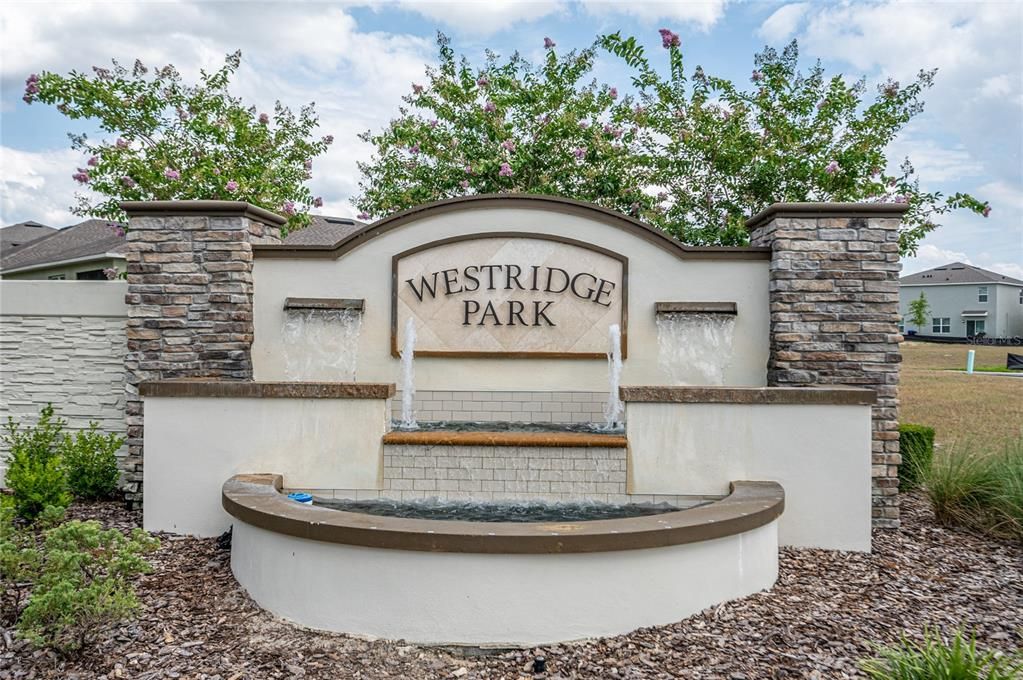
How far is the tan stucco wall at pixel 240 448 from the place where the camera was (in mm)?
5461

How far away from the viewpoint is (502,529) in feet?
12.8

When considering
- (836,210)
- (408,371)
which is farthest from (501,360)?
(836,210)

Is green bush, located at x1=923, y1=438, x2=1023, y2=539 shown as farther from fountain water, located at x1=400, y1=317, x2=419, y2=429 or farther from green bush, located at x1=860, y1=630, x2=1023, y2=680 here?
fountain water, located at x1=400, y1=317, x2=419, y2=429

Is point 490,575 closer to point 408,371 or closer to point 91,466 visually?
point 408,371

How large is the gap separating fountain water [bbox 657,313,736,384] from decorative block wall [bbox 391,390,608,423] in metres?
0.71

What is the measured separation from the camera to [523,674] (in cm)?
356

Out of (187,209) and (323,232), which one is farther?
(323,232)

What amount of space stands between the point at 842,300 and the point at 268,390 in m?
4.80

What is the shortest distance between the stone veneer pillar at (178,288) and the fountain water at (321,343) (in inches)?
24.8

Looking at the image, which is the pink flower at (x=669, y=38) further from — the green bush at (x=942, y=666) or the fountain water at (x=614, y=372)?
the green bush at (x=942, y=666)

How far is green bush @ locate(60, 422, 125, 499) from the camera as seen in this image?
22.0 ft

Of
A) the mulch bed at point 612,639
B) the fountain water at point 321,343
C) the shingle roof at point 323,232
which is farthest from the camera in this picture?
the shingle roof at point 323,232

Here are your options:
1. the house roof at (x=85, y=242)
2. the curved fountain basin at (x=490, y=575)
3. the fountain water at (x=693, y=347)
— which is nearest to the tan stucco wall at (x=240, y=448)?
the curved fountain basin at (x=490, y=575)

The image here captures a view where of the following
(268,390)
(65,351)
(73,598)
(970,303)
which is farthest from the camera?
(970,303)
